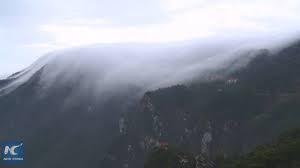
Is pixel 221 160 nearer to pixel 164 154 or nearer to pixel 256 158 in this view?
pixel 164 154

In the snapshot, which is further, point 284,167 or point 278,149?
point 278,149

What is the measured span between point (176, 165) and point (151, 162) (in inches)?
479

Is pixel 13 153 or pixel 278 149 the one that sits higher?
pixel 13 153

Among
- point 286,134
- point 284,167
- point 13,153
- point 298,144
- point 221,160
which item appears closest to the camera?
point 13,153

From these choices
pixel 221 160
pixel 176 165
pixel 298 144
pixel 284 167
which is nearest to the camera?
pixel 284 167

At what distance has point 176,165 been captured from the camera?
163125 millimetres

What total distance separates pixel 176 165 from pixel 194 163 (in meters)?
5.09

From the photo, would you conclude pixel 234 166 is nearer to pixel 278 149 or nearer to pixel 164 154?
pixel 278 149

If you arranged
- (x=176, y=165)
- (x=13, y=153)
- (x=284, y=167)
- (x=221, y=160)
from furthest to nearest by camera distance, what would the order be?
(x=221, y=160) < (x=176, y=165) < (x=284, y=167) < (x=13, y=153)

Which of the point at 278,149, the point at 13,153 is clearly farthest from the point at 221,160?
the point at 13,153

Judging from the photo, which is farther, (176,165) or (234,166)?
(176,165)

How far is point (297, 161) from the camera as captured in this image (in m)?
141

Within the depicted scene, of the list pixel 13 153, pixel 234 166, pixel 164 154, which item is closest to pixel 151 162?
pixel 164 154

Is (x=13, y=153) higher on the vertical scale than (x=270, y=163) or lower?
higher
